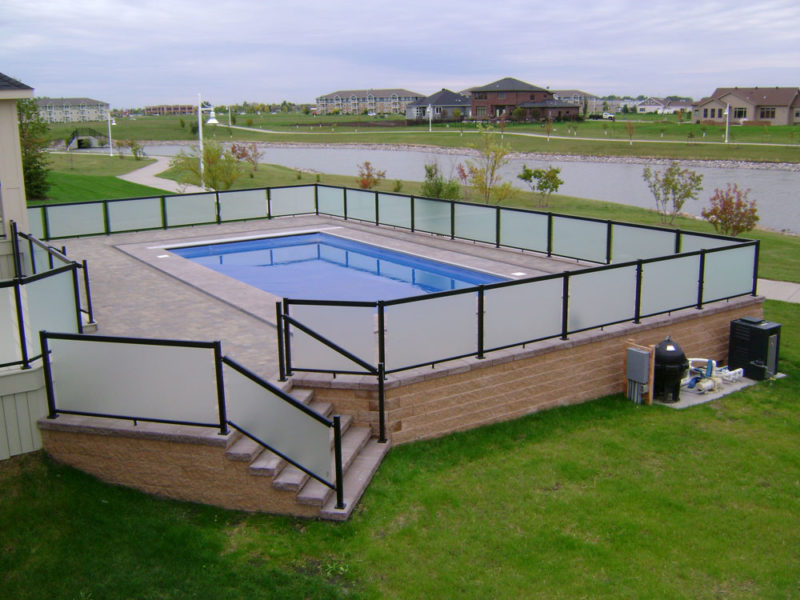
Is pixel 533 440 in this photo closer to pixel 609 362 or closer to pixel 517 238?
pixel 609 362

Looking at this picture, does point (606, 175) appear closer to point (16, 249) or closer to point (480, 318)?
point (16, 249)

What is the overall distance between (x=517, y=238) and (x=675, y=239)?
4.87 metres

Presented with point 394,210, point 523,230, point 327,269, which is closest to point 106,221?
point 327,269

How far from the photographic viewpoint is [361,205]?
23.4 meters

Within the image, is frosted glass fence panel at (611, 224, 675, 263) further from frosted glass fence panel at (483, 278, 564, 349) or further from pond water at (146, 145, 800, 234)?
pond water at (146, 145, 800, 234)

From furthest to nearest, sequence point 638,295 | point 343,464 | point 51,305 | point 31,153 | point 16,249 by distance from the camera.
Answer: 1. point 31,153
2. point 16,249
3. point 638,295
4. point 51,305
5. point 343,464

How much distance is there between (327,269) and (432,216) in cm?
367

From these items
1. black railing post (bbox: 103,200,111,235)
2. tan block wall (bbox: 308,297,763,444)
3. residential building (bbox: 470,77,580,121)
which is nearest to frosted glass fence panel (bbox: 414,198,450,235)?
black railing post (bbox: 103,200,111,235)

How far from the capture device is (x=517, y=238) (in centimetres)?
1850

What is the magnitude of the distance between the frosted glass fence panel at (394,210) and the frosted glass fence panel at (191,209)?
5.36 m

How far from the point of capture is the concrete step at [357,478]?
787 centimetres

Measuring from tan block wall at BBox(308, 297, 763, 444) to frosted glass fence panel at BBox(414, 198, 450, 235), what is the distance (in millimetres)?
8934

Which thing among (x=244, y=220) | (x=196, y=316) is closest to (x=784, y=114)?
(x=244, y=220)

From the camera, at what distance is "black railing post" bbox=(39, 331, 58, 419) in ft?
26.8
